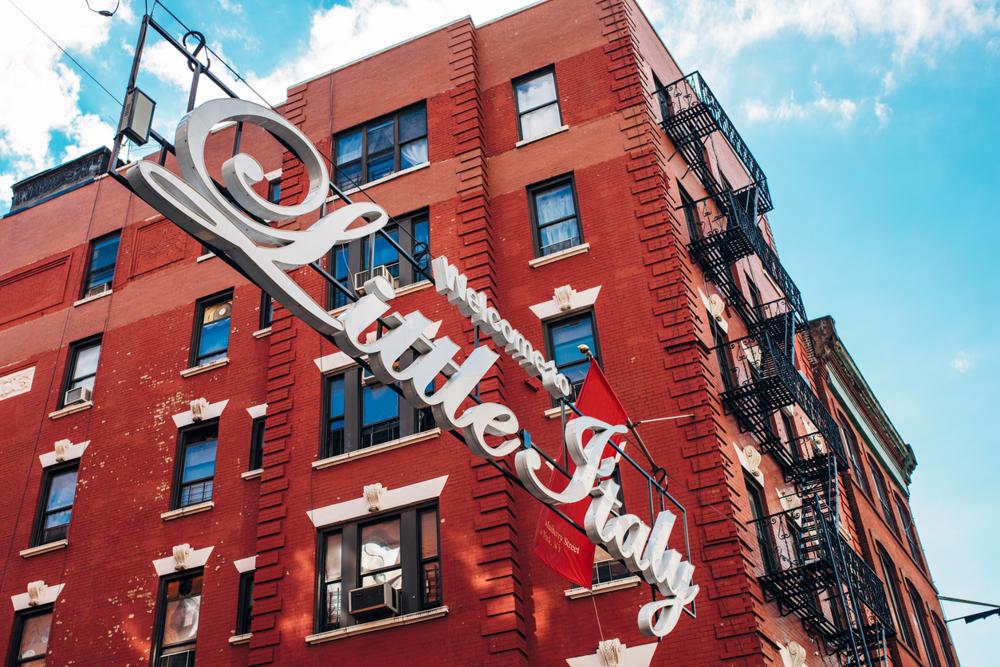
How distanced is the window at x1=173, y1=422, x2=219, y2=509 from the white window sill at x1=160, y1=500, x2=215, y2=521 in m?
0.35

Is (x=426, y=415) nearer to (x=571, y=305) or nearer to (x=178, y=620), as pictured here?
(x=571, y=305)

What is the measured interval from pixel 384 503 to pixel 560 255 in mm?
6489

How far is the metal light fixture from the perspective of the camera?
10.5 meters

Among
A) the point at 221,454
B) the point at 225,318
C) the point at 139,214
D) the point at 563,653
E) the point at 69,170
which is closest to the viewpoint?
the point at 563,653

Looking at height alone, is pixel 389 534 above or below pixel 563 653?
above

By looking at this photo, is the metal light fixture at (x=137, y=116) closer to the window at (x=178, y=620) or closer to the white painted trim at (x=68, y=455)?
the window at (x=178, y=620)

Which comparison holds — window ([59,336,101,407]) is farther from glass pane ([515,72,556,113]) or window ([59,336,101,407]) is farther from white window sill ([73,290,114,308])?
glass pane ([515,72,556,113])

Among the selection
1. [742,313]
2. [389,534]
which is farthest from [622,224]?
[389,534]

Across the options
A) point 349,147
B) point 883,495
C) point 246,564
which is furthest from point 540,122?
point 883,495

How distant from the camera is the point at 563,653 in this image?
18016 mm

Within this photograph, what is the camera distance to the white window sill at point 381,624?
18578mm

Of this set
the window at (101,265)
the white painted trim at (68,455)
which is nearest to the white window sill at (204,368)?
the white painted trim at (68,455)

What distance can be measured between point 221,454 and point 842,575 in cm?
1380

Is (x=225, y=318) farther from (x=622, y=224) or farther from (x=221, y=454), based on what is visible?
(x=622, y=224)
